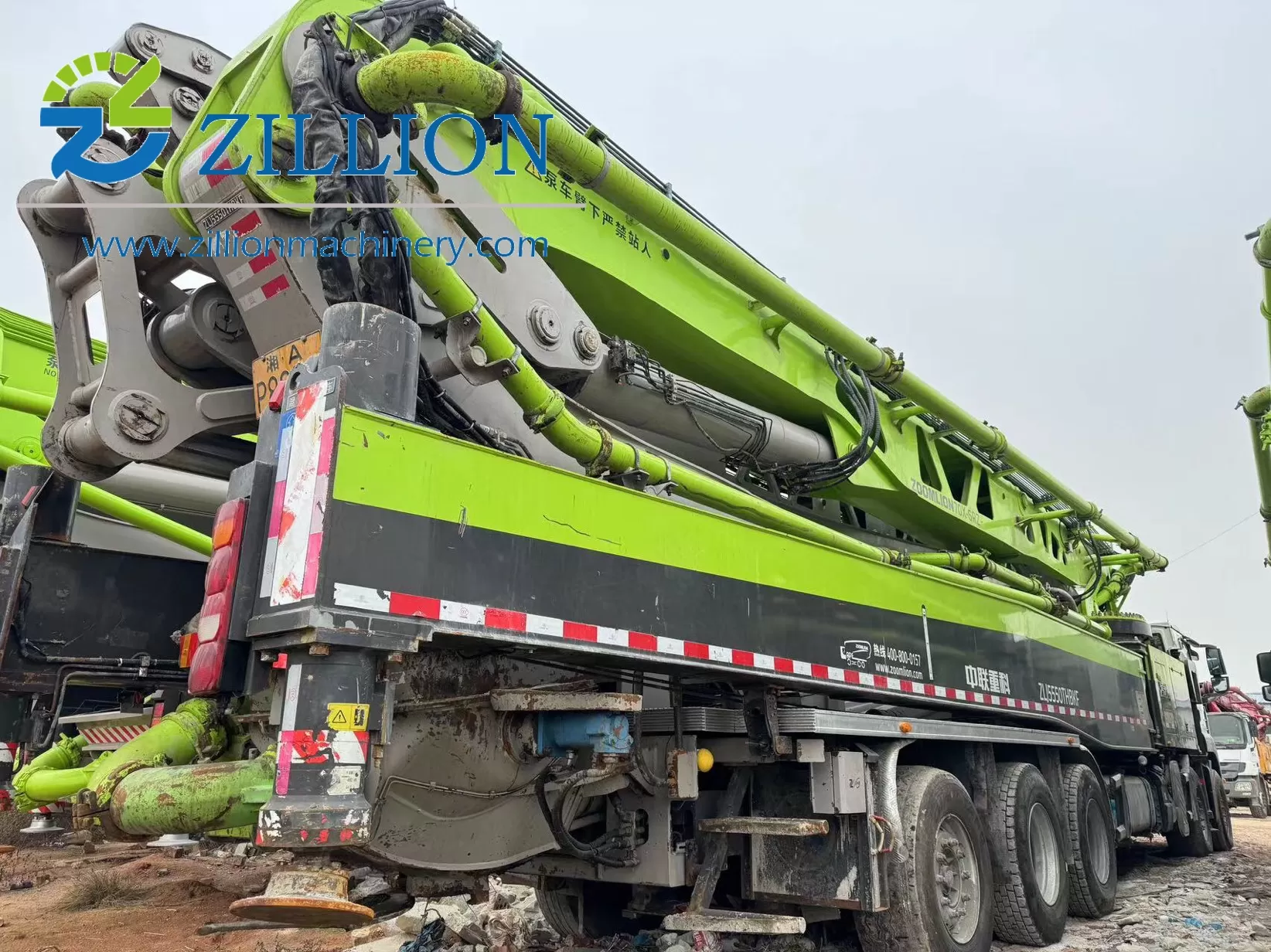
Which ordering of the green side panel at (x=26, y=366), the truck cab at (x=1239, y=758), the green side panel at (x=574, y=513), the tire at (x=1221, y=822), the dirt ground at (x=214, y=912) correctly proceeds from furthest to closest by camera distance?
the truck cab at (x=1239, y=758)
the tire at (x=1221, y=822)
the green side panel at (x=26, y=366)
the dirt ground at (x=214, y=912)
the green side panel at (x=574, y=513)

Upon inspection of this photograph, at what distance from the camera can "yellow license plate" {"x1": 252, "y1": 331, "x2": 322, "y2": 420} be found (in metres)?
3.66

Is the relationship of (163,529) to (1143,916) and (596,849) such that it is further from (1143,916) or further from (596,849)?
(1143,916)

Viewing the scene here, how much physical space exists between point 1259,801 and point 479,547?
2022cm

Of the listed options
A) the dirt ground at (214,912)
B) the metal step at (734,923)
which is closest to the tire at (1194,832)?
the dirt ground at (214,912)

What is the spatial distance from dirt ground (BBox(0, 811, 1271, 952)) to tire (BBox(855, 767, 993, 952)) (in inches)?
31.1

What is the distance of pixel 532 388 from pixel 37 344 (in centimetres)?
620

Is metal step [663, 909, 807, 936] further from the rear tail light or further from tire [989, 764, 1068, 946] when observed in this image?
the rear tail light

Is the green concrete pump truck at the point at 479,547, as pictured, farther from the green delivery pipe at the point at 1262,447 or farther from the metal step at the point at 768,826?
the green delivery pipe at the point at 1262,447

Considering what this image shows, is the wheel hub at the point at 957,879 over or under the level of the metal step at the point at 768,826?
under

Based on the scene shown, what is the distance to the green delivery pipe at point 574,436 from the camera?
363 centimetres

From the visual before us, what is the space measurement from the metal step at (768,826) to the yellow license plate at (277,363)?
2.50 m

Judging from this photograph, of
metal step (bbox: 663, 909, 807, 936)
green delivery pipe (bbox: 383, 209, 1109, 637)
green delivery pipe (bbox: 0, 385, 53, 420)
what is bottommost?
metal step (bbox: 663, 909, 807, 936)

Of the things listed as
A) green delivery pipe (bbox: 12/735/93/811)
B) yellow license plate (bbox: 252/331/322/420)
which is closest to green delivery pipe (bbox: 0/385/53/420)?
green delivery pipe (bbox: 12/735/93/811)

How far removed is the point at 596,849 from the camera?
13.0 feet
